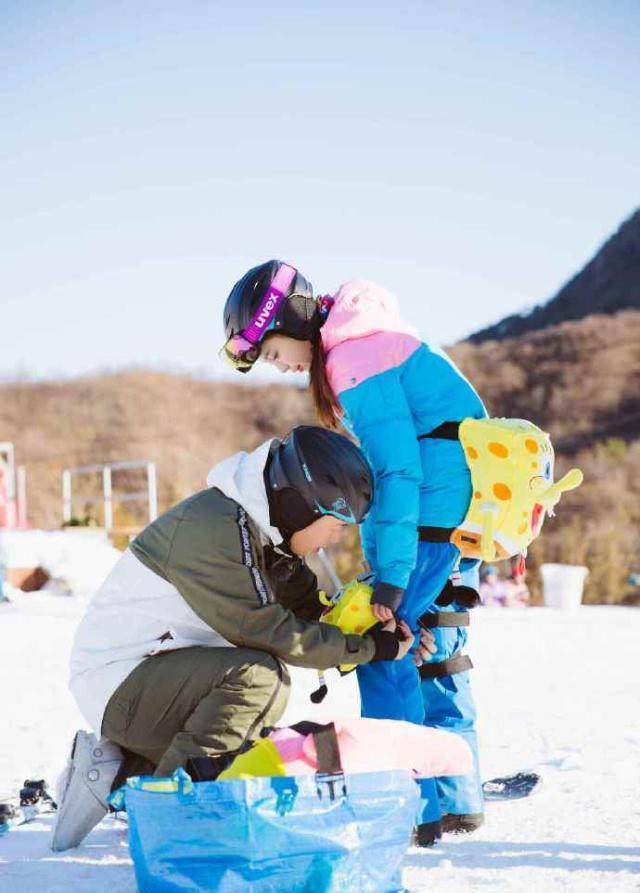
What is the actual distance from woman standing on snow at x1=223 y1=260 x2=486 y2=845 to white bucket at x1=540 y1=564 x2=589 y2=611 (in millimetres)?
8147

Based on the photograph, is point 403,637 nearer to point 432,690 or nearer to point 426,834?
point 432,690

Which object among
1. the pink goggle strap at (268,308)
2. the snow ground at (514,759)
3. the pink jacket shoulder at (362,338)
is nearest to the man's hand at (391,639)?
the snow ground at (514,759)

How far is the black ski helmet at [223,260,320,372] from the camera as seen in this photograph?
272cm

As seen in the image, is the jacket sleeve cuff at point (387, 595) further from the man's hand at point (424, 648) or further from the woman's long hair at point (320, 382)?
the woman's long hair at point (320, 382)

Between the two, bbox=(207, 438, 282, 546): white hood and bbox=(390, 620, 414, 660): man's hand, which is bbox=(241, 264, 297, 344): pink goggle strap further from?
bbox=(390, 620, 414, 660): man's hand

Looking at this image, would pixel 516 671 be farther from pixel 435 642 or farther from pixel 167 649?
pixel 167 649

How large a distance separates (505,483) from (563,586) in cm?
854

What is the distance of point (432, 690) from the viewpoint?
2676mm

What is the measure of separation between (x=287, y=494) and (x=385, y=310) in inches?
25.1

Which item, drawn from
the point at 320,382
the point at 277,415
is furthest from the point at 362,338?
the point at 277,415

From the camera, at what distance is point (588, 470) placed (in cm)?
1919

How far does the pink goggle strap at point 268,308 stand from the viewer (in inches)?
107

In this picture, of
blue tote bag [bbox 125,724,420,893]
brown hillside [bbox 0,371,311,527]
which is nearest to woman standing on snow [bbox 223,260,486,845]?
blue tote bag [bbox 125,724,420,893]

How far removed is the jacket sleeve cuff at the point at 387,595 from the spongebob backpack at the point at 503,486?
9.0 inches
